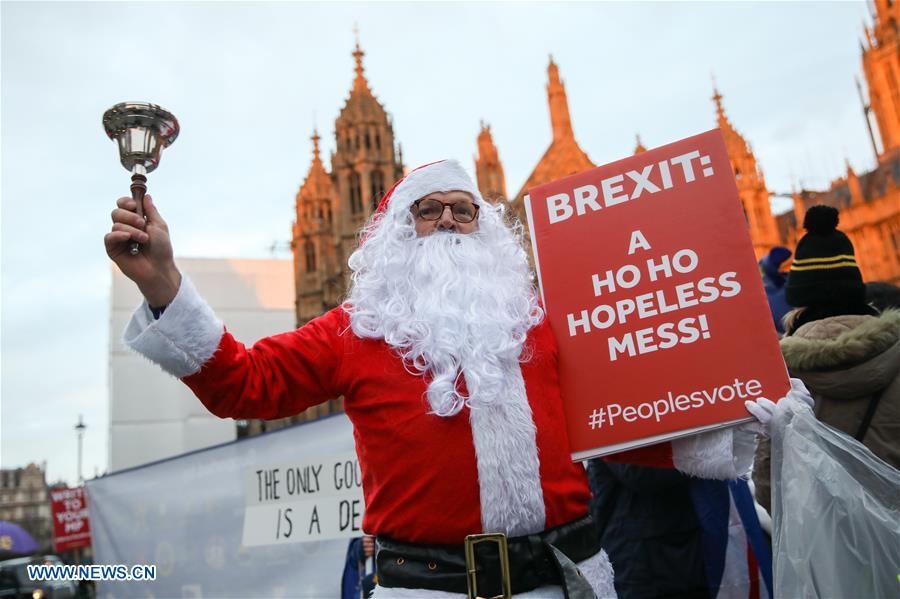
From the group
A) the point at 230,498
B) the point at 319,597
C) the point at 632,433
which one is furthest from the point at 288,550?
the point at 632,433

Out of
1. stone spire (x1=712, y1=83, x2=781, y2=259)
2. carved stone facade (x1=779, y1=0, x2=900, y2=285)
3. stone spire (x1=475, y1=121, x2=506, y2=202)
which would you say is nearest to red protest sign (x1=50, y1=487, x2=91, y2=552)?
stone spire (x1=475, y1=121, x2=506, y2=202)

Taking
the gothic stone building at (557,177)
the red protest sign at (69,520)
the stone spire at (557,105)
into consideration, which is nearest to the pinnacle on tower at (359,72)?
the gothic stone building at (557,177)

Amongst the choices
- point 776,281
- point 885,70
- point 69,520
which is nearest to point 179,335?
point 776,281

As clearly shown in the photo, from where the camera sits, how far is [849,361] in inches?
96.0

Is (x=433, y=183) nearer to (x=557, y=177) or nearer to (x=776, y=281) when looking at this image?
(x=776, y=281)

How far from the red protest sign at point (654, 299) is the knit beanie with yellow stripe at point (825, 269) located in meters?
0.74

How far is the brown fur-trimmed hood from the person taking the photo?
2404 millimetres

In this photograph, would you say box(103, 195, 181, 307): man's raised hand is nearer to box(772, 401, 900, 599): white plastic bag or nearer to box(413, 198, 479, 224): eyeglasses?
box(413, 198, 479, 224): eyeglasses

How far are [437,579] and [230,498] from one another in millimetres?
3335

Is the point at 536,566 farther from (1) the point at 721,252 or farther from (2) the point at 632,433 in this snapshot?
(1) the point at 721,252

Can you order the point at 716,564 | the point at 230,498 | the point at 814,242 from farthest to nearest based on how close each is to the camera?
the point at 230,498 → the point at 716,564 → the point at 814,242

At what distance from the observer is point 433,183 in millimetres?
2654

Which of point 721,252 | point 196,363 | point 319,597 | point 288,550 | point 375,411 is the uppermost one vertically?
point 721,252

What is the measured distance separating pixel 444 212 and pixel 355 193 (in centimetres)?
3576
